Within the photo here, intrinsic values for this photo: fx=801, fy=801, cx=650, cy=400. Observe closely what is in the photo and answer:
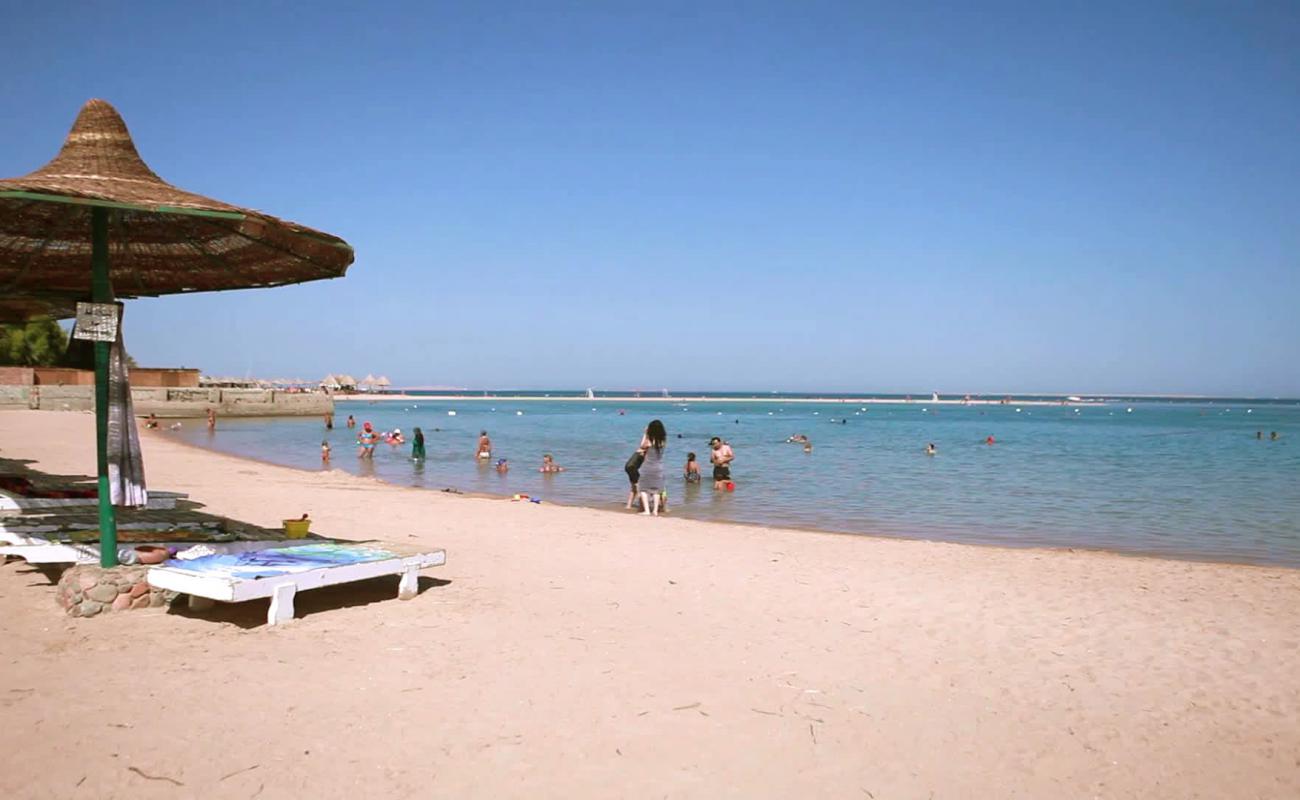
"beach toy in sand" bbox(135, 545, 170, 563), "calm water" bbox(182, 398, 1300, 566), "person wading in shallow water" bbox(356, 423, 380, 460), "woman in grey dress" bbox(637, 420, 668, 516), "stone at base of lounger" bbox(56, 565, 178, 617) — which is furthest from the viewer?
"person wading in shallow water" bbox(356, 423, 380, 460)

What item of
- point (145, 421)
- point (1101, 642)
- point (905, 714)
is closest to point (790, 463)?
point (1101, 642)

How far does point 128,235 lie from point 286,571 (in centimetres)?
356

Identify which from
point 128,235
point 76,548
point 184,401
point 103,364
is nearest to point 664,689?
point 103,364

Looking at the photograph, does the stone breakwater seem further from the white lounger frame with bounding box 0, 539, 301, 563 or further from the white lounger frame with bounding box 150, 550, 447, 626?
the white lounger frame with bounding box 150, 550, 447, 626

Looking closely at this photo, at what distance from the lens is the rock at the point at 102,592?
5.28 m

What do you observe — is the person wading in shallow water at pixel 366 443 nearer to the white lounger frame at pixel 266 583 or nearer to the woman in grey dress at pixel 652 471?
the woman in grey dress at pixel 652 471

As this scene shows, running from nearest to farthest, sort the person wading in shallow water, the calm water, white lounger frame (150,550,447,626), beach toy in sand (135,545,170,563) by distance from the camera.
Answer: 1. white lounger frame (150,550,447,626)
2. beach toy in sand (135,545,170,563)
3. the calm water
4. the person wading in shallow water

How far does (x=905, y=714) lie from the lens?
4266mm

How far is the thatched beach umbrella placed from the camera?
5160 millimetres

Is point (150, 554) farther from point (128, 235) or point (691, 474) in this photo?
point (691, 474)

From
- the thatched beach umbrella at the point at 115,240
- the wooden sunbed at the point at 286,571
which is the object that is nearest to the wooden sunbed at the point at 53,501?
the thatched beach umbrella at the point at 115,240

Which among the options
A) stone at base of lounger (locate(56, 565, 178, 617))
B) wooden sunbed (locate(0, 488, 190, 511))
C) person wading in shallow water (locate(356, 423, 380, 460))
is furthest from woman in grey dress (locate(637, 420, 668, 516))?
person wading in shallow water (locate(356, 423, 380, 460))

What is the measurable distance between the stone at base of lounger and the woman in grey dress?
809cm

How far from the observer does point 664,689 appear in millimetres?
4430
